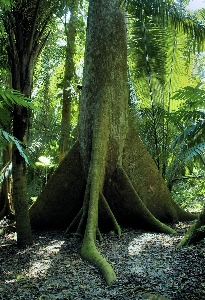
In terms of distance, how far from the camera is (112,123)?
20.6 feet

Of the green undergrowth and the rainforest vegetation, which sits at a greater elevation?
the rainforest vegetation

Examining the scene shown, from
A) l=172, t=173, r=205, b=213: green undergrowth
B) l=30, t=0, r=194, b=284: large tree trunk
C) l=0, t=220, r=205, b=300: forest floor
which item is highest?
l=30, t=0, r=194, b=284: large tree trunk

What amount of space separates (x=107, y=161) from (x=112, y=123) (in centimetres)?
67

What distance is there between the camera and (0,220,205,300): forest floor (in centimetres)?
348

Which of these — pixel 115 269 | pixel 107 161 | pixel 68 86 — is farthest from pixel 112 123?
pixel 68 86

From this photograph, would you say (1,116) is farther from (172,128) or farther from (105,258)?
(172,128)

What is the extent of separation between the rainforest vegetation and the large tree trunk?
0.7 inches

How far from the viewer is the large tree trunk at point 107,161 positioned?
609 cm

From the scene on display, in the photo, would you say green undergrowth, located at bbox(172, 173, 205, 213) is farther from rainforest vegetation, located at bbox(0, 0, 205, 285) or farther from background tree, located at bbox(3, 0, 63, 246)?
background tree, located at bbox(3, 0, 63, 246)

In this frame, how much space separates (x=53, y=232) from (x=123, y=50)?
346 cm

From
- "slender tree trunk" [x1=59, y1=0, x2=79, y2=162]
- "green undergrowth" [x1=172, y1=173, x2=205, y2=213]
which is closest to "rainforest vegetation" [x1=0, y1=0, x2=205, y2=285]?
"green undergrowth" [x1=172, y1=173, x2=205, y2=213]

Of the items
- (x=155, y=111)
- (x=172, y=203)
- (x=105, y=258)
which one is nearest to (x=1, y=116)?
(x=105, y=258)

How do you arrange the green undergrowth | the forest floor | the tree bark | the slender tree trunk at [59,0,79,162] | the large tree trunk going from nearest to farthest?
the forest floor → the tree bark → the large tree trunk → the green undergrowth → the slender tree trunk at [59,0,79,162]

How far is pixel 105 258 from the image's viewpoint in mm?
4594
